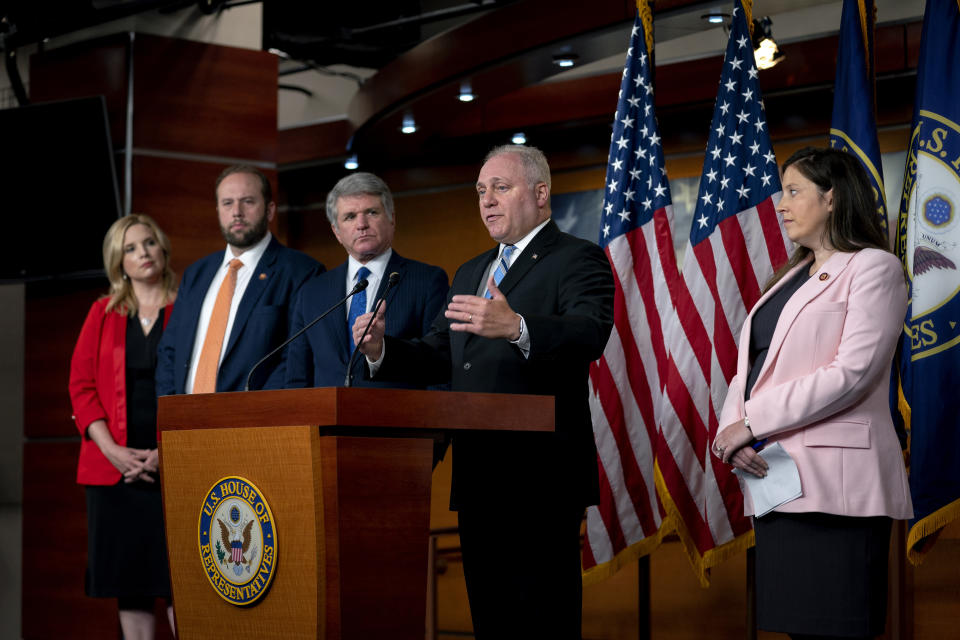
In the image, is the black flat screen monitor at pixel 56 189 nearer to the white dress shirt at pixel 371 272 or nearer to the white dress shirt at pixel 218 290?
the white dress shirt at pixel 218 290

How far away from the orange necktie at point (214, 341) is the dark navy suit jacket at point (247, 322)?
4 centimetres

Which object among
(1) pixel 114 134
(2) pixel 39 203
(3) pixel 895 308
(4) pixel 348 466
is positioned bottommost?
(4) pixel 348 466

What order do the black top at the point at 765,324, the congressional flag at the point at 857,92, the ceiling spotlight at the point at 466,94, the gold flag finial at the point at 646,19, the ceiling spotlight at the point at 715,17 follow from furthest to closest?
the ceiling spotlight at the point at 466,94
the ceiling spotlight at the point at 715,17
the gold flag finial at the point at 646,19
the congressional flag at the point at 857,92
the black top at the point at 765,324

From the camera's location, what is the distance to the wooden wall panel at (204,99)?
5309 mm

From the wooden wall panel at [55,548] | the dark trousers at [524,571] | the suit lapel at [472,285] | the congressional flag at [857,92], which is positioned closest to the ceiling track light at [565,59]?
the congressional flag at [857,92]

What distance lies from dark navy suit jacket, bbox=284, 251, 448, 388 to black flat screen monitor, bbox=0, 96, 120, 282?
80.8 inches

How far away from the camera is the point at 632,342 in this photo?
13.1ft

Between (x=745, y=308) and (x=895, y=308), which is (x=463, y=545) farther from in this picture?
(x=745, y=308)

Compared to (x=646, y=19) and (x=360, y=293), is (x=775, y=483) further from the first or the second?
(x=646, y=19)

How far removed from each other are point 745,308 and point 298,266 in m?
1.50

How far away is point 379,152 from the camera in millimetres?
7641

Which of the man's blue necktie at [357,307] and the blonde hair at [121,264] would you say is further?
the blonde hair at [121,264]

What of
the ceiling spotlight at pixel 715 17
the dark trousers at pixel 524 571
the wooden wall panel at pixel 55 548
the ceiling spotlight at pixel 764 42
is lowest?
the wooden wall panel at pixel 55 548

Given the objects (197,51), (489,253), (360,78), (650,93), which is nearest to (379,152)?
(360,78)
